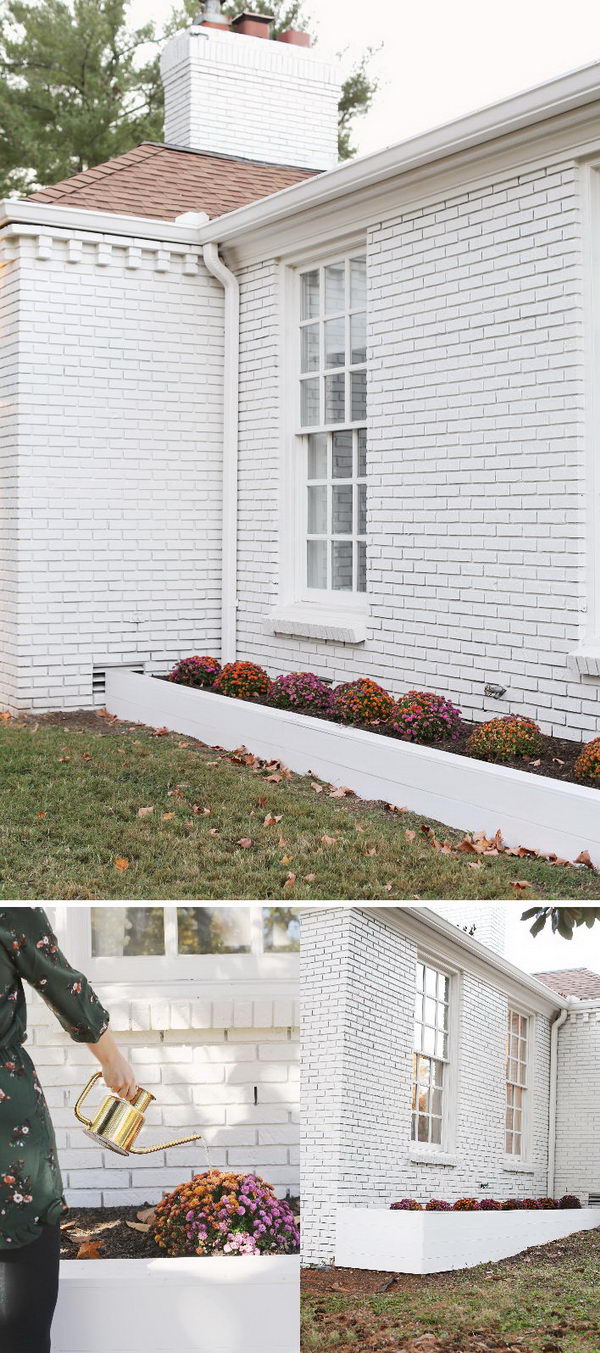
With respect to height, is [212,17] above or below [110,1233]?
above

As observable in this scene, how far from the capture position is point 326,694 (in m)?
8.80

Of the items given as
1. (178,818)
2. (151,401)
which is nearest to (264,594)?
(151,401)

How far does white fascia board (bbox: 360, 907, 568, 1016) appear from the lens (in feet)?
11.3

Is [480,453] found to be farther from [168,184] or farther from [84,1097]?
[84,1097]

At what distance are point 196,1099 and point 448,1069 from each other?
66 centimetres

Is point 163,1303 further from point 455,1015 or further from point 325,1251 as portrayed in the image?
point 455,1015

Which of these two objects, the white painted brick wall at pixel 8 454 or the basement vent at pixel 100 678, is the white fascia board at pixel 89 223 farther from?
the basement vent at pixel 100 678

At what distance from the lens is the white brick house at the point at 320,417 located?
740 cm

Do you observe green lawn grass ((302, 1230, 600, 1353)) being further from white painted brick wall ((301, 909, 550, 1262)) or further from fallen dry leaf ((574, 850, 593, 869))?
fallen dry leaf ((574, 850, 593, 869))

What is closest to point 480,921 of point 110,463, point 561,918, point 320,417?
point 561,918

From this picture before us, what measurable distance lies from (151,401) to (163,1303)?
27.1 feet

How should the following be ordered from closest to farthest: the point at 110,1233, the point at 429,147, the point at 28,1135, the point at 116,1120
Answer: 1. the point at 28,1135
2. the point at 116,1120
3. the point at 110,1233
4. the point at 429,147

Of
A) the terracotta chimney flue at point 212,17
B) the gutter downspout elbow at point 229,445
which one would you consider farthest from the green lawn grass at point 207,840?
the terracotta chimney flue at point 212,17

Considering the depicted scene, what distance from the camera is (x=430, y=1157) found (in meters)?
3.48
